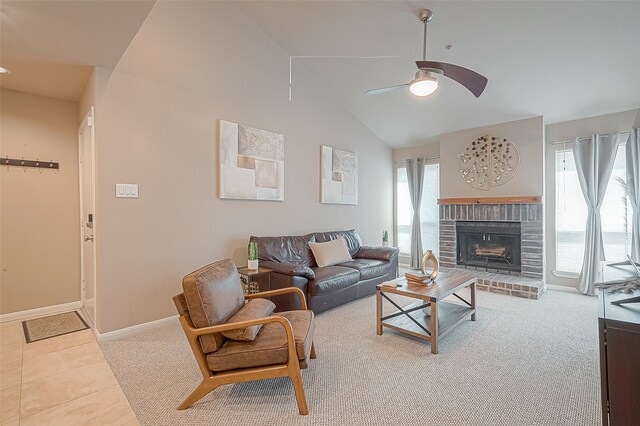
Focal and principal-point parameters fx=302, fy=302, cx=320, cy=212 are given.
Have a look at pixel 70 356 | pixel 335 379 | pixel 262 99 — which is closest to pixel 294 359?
pixel 335 379

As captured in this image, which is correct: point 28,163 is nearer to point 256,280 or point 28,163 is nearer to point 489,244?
point 256,280

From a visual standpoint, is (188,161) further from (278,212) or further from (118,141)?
(278,212)

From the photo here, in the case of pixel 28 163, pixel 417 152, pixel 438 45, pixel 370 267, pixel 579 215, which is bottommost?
pixel 370 267

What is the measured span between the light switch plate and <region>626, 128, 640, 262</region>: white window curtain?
Answer: 19.9ft

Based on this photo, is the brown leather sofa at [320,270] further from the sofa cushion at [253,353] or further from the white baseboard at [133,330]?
the sofa cushion at [253,353]

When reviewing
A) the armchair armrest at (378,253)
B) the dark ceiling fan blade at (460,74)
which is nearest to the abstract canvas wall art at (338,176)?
the armchair armrest at (378,253)

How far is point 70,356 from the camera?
2611 mm

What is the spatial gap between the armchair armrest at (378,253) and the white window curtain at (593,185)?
2.66 meters

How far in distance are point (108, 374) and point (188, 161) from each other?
2.16 metres

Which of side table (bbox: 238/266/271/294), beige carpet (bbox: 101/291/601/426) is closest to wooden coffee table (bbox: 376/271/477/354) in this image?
beige carpet (bbox: 101/291/601/426)

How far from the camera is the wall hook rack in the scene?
3372 millimetres

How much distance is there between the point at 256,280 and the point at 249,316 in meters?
1.35

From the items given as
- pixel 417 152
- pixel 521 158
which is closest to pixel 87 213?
pixel 417 152

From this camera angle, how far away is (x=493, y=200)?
4906mm
